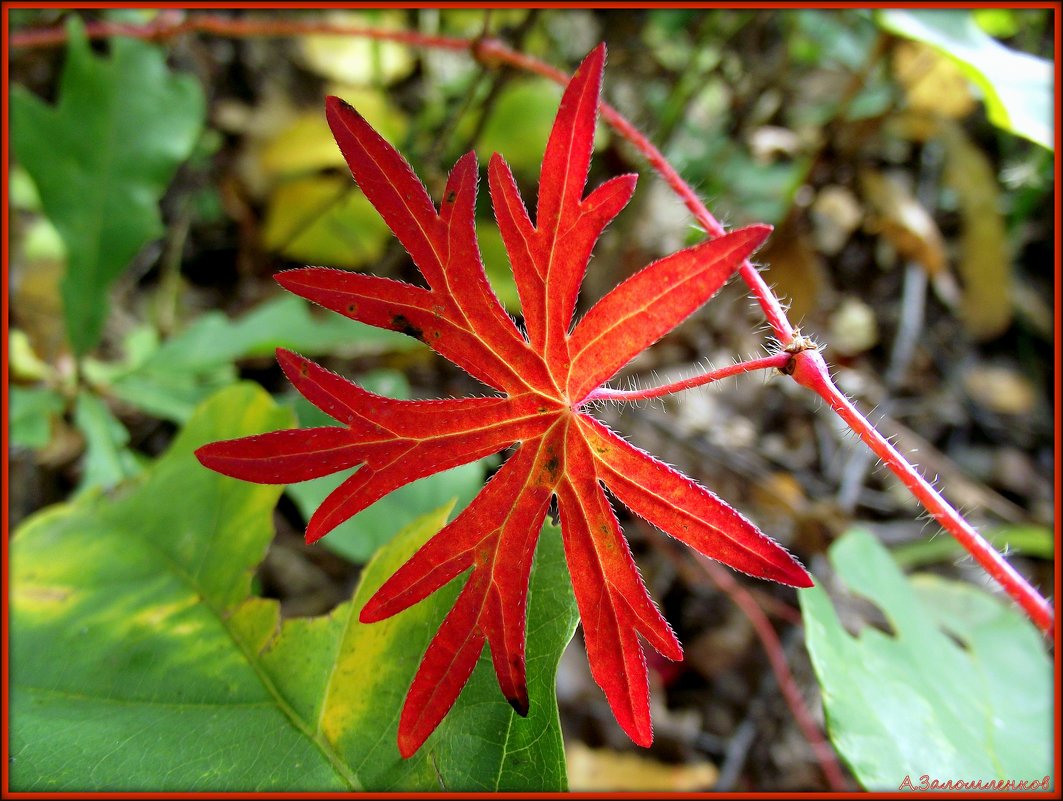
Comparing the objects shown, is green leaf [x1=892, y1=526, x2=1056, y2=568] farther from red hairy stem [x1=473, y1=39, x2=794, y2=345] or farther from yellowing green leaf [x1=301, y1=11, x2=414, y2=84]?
yellowing green leaf [x1=301, y1=11, x2=414, y2=84]

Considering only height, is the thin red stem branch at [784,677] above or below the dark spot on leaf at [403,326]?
below

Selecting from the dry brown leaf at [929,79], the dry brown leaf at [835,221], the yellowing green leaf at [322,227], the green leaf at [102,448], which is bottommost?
the green leaf at [102,448]

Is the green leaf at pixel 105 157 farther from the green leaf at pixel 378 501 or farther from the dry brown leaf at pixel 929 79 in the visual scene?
the dry brown leaf at pixel 929 79

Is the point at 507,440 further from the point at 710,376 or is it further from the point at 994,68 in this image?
the point at 994,68

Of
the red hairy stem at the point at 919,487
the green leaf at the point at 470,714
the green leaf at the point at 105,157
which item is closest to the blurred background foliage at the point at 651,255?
the green leaf at the point at 105,157

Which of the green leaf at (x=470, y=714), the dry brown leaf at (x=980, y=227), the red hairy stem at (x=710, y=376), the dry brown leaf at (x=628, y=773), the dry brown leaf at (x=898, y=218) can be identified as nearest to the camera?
the red hairy stem at (x=710, y=376)

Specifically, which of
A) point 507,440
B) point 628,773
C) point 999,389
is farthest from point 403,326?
point 999,389

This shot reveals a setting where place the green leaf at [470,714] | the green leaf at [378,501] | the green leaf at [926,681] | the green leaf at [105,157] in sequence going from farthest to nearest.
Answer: the green leaf at [105,157]
the green leaf at [378,501]
the green leaf at [926,681]
the green leaf at [470,714]
